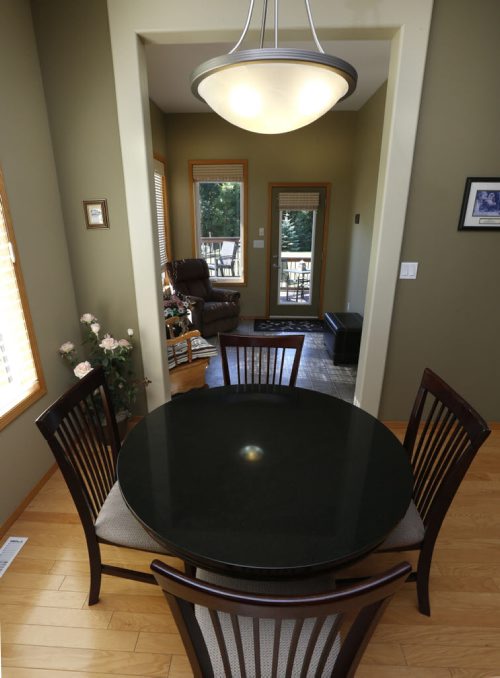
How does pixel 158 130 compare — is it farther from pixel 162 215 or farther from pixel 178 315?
pixel 178 315

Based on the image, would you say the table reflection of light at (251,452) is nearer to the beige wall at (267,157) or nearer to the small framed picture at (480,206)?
the small framed picture at (480,206)

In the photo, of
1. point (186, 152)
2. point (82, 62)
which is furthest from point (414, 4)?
point (186, 152)

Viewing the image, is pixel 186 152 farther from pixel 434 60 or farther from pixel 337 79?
pixel 337 79

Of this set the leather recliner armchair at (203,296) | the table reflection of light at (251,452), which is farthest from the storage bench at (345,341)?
the table reflection of light at (251,452)

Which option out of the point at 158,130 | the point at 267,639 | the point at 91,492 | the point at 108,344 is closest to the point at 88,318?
the point at 108,344

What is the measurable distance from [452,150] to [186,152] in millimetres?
3847

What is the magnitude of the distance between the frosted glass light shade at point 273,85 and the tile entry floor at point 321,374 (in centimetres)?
247

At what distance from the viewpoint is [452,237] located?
2.28 meters

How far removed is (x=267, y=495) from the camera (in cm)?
109

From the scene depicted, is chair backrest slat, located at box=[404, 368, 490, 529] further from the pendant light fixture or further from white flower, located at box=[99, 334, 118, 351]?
white flower, located at box=[99, 334, 118, 351]

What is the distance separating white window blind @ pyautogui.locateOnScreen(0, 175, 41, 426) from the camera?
1.80 metres

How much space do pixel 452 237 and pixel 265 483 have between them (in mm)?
2031

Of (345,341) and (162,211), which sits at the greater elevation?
(162,211)

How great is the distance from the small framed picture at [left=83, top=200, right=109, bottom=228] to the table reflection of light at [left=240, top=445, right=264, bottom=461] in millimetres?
1738
